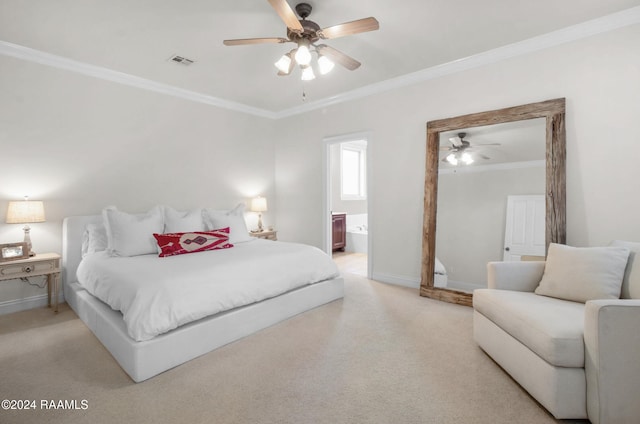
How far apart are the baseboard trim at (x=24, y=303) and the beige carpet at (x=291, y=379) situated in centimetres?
26

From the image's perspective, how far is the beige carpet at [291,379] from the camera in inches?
66.9

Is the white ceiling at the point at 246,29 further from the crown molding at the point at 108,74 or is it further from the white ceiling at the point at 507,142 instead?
the white ceiling at the point at 507,142

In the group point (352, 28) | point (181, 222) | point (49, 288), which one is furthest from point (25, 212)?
point (352, 28)

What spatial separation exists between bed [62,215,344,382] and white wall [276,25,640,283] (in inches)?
48.8

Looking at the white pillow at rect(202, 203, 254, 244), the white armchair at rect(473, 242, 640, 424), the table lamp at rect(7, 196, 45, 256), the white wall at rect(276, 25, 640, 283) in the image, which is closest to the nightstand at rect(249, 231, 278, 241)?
the white wall at rect(276, 25, 640, 283)

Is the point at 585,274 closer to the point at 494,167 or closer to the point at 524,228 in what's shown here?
the point at 524,228

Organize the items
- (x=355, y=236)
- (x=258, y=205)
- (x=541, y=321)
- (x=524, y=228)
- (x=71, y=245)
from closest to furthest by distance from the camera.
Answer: (x=541, y=321) < (x=524, y=228) < (x=71, y=245) < (x=258, y=205) < (x=355, y=236)

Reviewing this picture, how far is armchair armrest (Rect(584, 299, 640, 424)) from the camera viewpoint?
4.83 feet

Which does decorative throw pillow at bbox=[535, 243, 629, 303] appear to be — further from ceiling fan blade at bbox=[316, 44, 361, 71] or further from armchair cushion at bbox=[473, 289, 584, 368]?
ceiling fan blade at bbox=[316, 44, 361, 71]

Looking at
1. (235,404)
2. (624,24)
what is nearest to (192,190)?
(235,404)

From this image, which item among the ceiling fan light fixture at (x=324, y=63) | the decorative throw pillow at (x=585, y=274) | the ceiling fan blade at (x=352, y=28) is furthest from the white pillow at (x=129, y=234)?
the decorative throw pillow at (x=585, y=274)

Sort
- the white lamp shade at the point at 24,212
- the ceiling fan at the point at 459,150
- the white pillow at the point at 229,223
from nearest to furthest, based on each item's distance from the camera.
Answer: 1. the white lamp shade at the point at 24,212
2. the ceiling fan at the point at 459,150
3. the white pillow at the point at 229,223

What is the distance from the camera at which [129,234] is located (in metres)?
3.14

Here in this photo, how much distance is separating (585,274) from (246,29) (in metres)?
3.22
